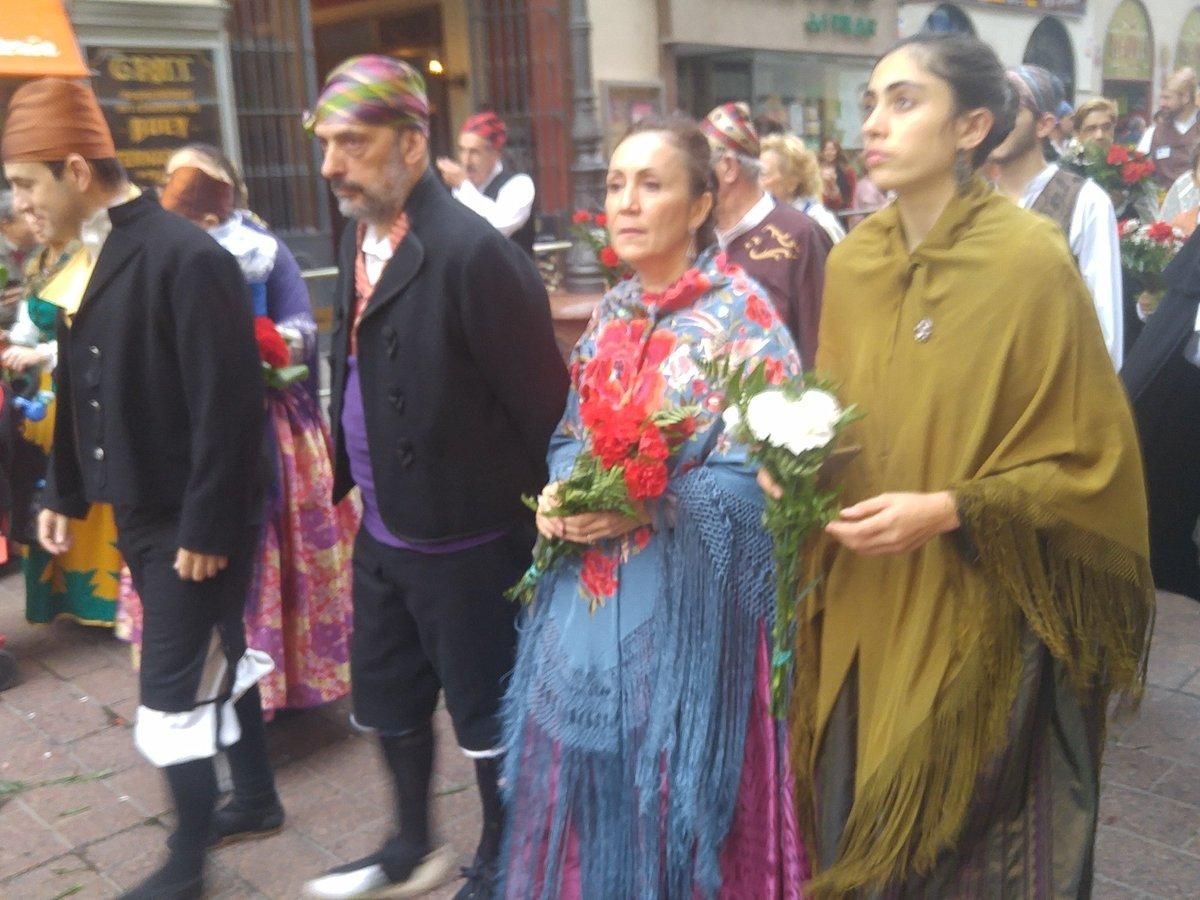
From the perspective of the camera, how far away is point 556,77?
468 inches

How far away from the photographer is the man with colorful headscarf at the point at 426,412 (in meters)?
2.71

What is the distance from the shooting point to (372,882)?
316 centimetres

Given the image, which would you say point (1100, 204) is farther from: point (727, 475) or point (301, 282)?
point (301, 282)

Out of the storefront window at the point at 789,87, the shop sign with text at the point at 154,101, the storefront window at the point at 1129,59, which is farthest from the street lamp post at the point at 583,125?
the storefront window at the point at 1129,59

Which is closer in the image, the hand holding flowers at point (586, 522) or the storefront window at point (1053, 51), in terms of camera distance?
the hand holding flowers at point (586, 522)

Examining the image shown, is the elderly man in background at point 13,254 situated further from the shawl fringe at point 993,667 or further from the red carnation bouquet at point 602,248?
the shawl fringe at point 993,667

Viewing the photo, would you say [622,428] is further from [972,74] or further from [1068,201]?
[1068,201]

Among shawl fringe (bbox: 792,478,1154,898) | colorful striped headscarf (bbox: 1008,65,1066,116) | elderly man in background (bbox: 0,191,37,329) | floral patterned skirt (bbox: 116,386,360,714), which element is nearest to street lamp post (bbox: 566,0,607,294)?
elderly man in background (bbox: 0,191,37,329)

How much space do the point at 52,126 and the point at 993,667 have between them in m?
2.38

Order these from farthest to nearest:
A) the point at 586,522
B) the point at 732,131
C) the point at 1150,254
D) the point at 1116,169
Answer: the point at 1116,169 → the point at 1150,254 → the point at 732,131 → the point at 586,522

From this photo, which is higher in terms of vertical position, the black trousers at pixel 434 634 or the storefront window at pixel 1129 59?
the storefront window at pixel 1129 59

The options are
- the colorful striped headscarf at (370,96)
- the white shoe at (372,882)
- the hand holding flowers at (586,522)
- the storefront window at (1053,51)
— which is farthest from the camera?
the storefront window at (1053,51)

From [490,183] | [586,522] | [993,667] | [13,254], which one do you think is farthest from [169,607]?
[490,183]

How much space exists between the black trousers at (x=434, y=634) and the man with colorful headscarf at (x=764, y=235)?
1.64 metres
